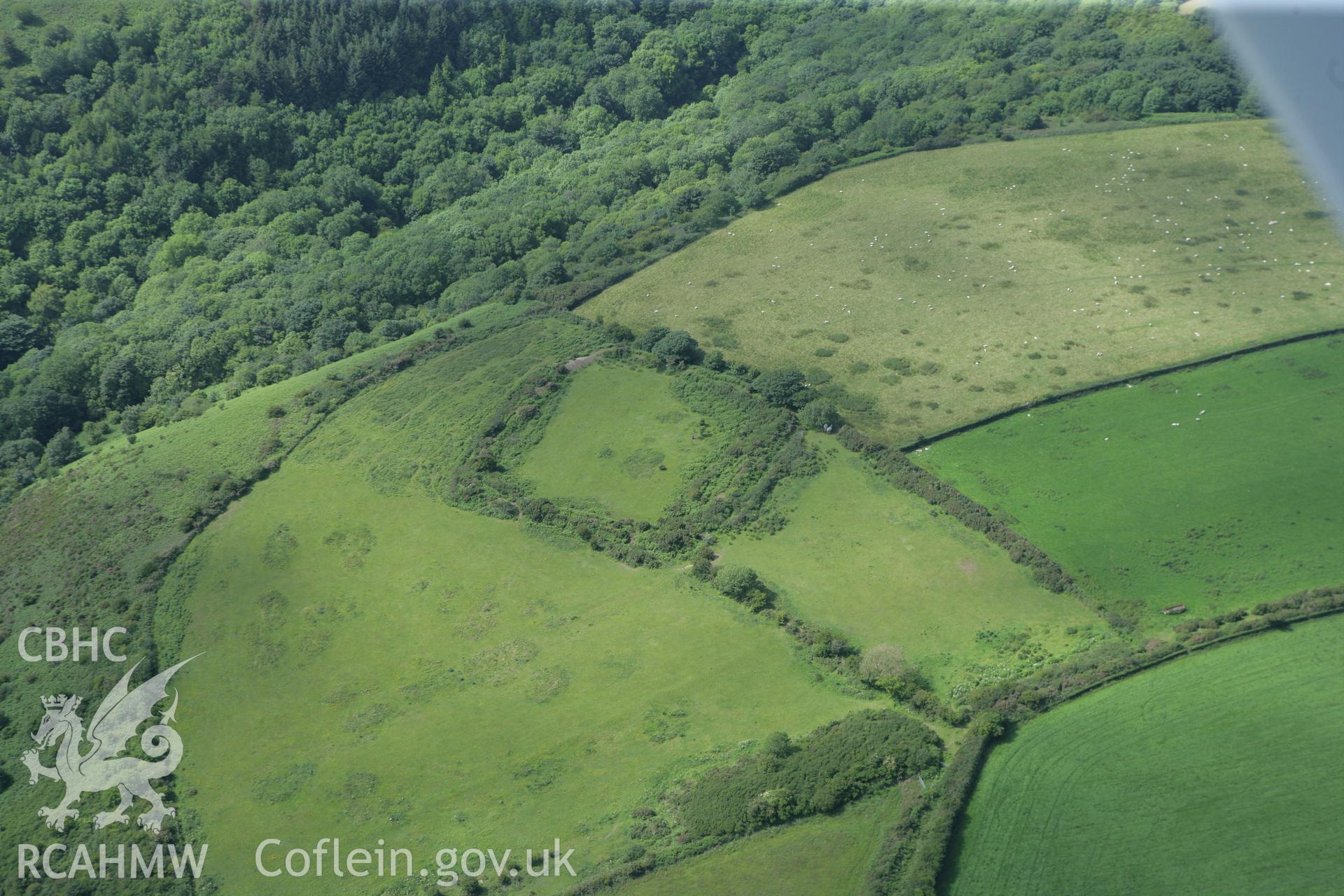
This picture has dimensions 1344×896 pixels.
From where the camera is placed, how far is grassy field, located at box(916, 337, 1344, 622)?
2391 inches

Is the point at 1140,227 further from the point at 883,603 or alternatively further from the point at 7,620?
the point at 7,620

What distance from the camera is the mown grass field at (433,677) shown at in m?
54.7

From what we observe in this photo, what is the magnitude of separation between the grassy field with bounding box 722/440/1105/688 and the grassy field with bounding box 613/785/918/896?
10026 mm

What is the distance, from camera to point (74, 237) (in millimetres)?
117812

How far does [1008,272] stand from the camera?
91.0 metres

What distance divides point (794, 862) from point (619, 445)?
113ft

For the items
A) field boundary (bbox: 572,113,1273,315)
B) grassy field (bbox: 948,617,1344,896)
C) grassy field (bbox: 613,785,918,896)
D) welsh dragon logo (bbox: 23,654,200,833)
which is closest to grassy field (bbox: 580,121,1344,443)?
field boundary (bbox: 572,113,1273,315)

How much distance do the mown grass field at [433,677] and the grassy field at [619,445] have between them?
5.02 m

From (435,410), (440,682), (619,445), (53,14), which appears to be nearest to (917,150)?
(619,445)

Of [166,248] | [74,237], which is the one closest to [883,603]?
[166,248]

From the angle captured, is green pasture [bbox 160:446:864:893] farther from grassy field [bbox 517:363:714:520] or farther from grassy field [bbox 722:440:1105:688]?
grassy field [bbox 517:363:714:520]

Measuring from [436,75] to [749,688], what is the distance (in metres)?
107

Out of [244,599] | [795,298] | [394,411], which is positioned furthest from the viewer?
[795,298]

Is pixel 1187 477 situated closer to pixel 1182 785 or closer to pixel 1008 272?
pixel 1182 785
